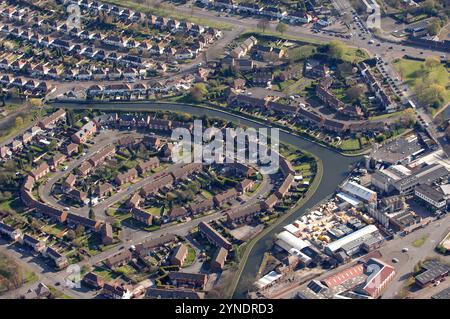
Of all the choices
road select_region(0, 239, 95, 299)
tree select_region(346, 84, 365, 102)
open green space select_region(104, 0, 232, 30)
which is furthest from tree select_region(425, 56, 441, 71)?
road select_region(0, 239, 95, 299)

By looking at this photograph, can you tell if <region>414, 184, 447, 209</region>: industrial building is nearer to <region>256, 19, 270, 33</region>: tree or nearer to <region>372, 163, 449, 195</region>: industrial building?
<region>372, 163, 449, 195</region>: industrial building

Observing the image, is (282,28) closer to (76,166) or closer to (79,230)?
(76,166)

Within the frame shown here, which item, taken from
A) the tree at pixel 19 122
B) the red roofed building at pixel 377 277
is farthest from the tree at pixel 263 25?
the red roofed building at pixel 377 277

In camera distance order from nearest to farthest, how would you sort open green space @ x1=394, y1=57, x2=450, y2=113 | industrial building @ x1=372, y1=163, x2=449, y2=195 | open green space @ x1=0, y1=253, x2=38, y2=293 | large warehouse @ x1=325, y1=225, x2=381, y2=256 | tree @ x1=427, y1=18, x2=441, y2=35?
open green space @ x1=0, y1=253, x2=38, y2=293 → large warehouse @ x1=325, y1=225, x2=381, y2=256 → industrial building @ x1=372, y1=163, x2=449, y2=195 → open green space @ x1=394, y1=57, x2=450, y2=113 → tree @ x1=427, y1=18, x2=441, y2=35

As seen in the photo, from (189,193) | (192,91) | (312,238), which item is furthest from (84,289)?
(192,91)

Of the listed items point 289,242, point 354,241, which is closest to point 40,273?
point 289,242

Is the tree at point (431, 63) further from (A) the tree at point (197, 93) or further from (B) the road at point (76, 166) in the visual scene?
(B) the road at point (76, 166)
